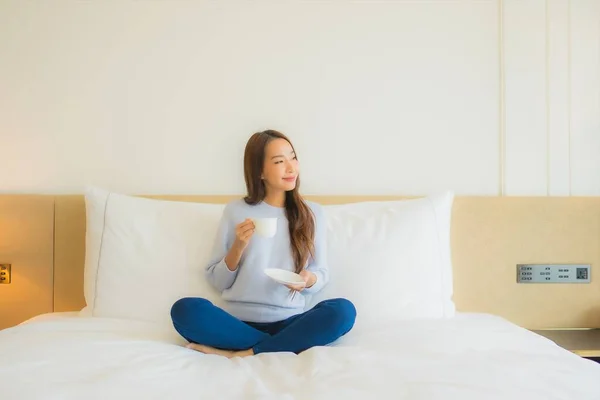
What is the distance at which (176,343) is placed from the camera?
5.59 ft

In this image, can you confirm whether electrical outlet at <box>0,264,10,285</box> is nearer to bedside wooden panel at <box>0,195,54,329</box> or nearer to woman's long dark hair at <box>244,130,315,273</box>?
bedside wooden panel at <box>0,195,54,329</box>

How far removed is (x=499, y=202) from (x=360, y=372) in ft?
4.28

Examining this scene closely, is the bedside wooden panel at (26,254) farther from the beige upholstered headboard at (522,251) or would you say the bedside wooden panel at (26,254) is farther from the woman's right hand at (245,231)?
the woman's right hand at (245,231)

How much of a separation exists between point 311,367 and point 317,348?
0.18 meters

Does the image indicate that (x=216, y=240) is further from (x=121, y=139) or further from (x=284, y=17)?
(x=284, y=17)

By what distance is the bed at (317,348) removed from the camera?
3.97 feet

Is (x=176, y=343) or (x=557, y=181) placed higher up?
(x=557, y=181)

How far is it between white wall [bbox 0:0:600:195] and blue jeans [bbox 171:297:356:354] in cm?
84

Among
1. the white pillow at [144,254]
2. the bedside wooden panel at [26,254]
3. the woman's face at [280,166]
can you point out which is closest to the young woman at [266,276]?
the woman's face at [280,166]

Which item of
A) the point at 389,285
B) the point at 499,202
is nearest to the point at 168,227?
the point at 389,285

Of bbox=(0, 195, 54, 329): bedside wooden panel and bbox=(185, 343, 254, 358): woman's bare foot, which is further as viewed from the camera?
bbox=(0, 195, 54, 329): bedside wooden panel

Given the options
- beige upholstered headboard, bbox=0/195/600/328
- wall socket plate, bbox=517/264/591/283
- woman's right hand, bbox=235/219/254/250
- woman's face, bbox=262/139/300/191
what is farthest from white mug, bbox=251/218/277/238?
wall socket plate, bbox=517/264/591/283

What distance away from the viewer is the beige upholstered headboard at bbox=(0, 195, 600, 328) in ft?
7.79

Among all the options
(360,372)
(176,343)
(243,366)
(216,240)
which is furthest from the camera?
(216,240)
